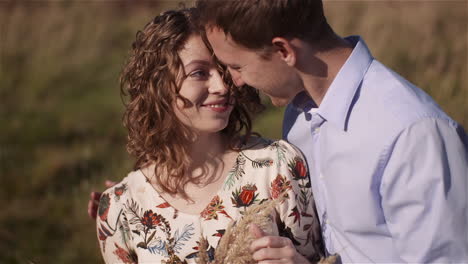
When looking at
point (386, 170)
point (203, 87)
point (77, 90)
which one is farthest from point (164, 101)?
point (77, 90)

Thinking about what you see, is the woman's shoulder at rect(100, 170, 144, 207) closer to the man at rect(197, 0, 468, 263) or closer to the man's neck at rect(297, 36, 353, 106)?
the man at rect(197, 0, 468, 263)

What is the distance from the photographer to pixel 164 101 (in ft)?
9.40

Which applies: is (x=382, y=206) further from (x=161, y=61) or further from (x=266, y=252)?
(x=161, y=61)

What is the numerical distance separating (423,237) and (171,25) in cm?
141

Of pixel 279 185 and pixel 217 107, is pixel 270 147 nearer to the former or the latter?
pixel 279 185

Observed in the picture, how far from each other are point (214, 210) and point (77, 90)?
5.44 meters

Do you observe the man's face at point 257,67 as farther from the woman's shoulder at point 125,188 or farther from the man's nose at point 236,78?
the woman's shoulder at point 125,188

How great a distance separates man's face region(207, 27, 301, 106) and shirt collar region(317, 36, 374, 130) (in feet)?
0.54

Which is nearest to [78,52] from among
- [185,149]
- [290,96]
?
[185,149]

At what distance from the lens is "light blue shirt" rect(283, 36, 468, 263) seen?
2055mm

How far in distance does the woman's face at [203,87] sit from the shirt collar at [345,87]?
1.67 feet

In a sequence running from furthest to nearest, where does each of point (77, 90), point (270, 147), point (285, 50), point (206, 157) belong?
point (77, 90), point (206, 157), point (270, 147), point (285, 50)

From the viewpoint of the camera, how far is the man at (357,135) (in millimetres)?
2062

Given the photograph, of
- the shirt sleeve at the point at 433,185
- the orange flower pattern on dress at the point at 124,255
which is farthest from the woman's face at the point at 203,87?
the shirt sleeve at the point at 433,185
